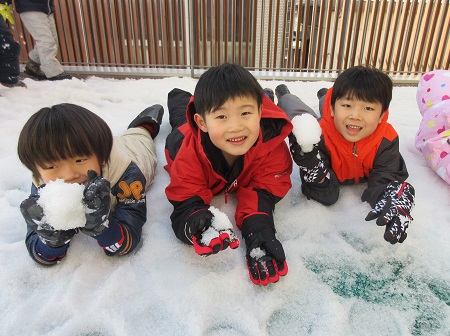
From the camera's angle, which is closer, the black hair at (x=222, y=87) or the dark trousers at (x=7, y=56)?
the black hair at (x=222, y=87)

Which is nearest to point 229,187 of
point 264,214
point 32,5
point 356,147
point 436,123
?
point 264,214

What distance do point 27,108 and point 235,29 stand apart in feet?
6.96

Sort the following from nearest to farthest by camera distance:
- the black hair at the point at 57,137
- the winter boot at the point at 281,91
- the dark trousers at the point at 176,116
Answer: the black hair at the point at 57,137 < the dark trousers at the point at 176,116 < the winter boot at the point at 281,91

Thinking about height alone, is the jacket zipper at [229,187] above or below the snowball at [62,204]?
below

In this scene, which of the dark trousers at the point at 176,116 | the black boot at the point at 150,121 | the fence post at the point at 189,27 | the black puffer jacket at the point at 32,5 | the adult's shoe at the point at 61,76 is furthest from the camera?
the fence post at the point at 189,27

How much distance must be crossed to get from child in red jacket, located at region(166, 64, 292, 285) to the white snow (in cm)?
9

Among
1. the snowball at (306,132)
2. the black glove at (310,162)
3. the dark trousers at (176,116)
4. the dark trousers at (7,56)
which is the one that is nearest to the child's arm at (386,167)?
the black glove at (310,162)

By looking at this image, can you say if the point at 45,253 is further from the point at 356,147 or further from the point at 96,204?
the point at 356,147

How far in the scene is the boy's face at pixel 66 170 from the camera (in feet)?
4.26

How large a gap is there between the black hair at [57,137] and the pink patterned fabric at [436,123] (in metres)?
1.71

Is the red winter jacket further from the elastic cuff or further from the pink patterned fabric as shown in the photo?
the pink patterned fabric

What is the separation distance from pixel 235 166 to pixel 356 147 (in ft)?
1.97

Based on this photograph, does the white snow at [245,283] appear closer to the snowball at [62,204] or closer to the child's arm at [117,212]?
the child's arm at [117,212]

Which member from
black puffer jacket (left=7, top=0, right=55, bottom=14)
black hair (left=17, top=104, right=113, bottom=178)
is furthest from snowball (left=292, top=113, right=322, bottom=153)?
black puffer jacket (left=7, top=0, right=55, bottom=14)
